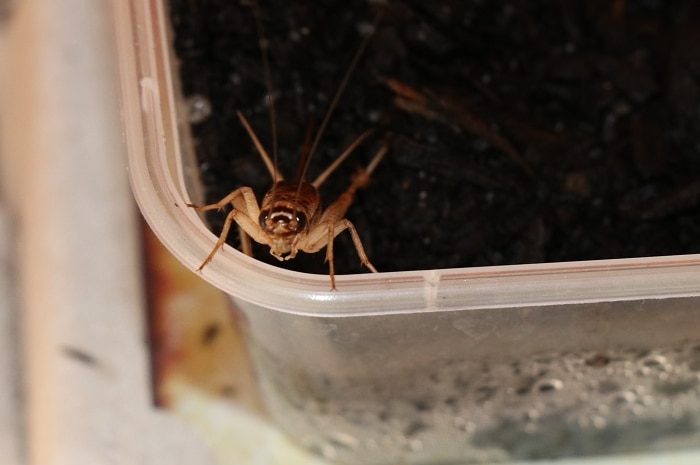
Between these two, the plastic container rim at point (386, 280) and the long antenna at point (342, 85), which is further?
the long antenna at point (342, 85)

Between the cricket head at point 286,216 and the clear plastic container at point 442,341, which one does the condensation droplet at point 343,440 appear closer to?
the clear plastic container at point 442,341

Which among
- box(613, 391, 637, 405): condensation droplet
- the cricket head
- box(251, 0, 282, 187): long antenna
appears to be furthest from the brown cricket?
box(613, 391, 637, 405): condensation droplet

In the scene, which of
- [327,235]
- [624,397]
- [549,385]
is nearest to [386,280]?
[327,235]

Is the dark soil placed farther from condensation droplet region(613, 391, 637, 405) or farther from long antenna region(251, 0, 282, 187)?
condensation droplet region(613, 391, 637, 405)

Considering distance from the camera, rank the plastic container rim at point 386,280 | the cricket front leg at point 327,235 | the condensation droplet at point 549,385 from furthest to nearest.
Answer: the condensation droplet at point 549,385 < the cricket front leg at point 327,235 < the plastic container rim at point 386,280

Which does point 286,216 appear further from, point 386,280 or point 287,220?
point 386,280

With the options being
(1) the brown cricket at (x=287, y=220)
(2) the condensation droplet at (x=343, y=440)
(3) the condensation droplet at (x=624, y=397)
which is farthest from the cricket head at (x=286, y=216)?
(3) the condensation droplet at (x=624, y=397)
